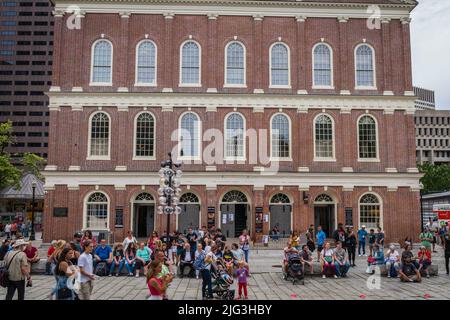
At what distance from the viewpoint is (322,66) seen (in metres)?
33.2

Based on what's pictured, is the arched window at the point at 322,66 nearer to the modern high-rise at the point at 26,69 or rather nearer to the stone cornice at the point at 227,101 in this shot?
the stone cornice at the point at 227,101

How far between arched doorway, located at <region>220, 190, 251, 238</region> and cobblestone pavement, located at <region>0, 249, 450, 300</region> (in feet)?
41.9

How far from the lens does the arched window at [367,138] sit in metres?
32.5

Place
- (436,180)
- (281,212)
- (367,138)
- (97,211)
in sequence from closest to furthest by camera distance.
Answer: (97,211)
(281,212)
(367,138)
(436,180)

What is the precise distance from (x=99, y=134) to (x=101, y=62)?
505cm

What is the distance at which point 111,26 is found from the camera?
32.8 metres

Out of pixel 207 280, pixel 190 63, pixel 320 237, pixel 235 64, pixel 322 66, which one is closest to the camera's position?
pixel 207 280

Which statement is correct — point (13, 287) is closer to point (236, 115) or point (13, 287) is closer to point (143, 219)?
point (143, 219)

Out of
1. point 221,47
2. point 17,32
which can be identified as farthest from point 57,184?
point 17,32

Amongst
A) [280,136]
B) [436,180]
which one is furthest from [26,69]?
[280,136]

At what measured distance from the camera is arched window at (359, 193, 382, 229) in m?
31.8
